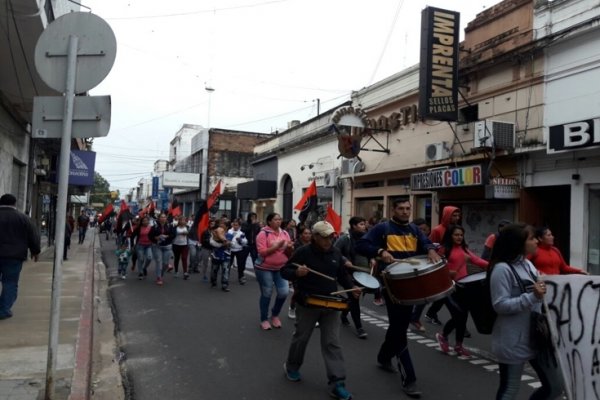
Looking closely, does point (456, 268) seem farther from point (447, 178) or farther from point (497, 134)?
point (447, 178)

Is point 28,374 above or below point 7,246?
below

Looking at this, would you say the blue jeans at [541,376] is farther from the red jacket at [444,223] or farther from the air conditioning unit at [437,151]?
the air conditioning unit at [437,151]

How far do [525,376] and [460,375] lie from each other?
0.74 meters

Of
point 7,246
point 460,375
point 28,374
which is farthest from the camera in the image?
point 7,246

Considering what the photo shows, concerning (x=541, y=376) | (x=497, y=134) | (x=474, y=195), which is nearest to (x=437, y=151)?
(x=474, y=195)

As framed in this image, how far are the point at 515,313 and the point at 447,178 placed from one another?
37.9 ft

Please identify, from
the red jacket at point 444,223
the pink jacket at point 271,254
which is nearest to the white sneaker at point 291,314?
the pink jacket at point 271,254

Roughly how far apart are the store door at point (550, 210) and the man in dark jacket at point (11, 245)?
11346 millimetres

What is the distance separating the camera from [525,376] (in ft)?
19.0

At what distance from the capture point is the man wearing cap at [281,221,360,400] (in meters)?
4.93

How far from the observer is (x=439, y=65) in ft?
47.1

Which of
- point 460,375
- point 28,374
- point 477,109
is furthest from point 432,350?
point 477,109

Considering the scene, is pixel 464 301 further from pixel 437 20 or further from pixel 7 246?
pixel 437 20

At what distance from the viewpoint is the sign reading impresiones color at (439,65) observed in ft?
46.5
